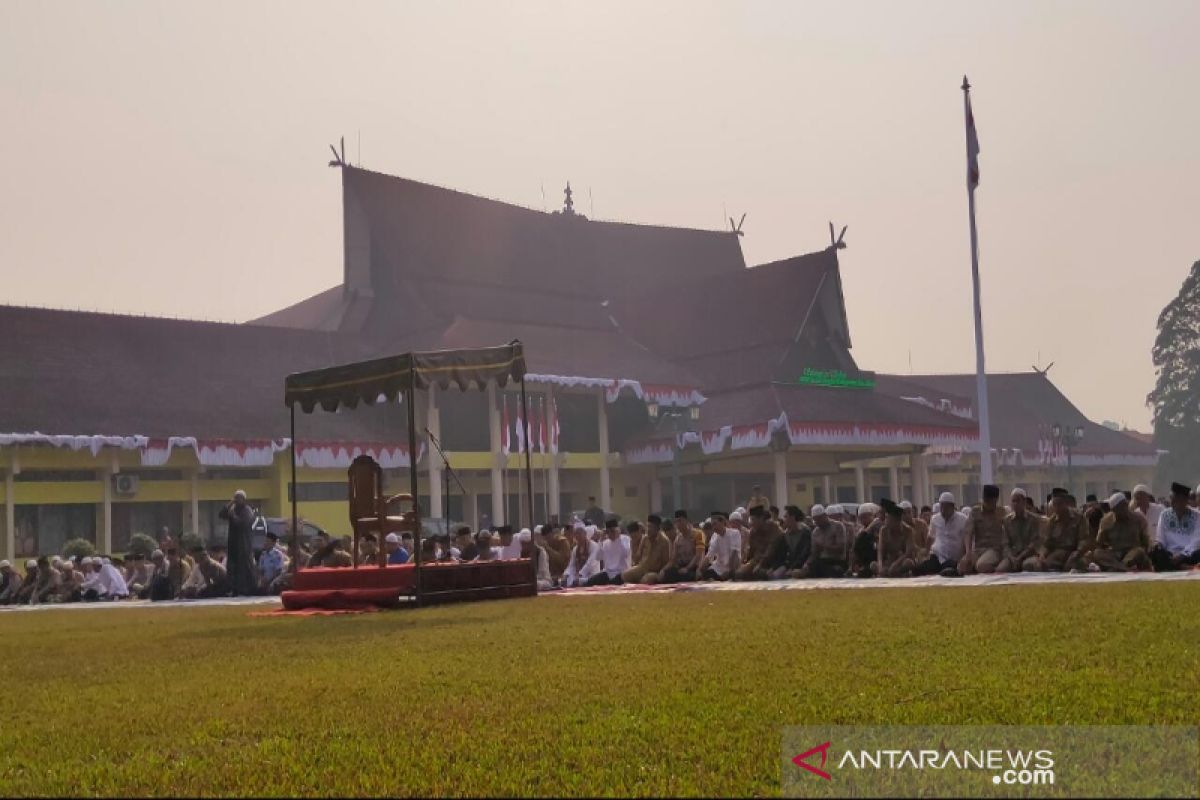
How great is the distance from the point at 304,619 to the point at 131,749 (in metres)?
7.25

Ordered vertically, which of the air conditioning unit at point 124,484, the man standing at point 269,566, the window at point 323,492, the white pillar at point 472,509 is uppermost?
the air conditioning unit at point 124,484

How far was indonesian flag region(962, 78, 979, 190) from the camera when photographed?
23.2 meters

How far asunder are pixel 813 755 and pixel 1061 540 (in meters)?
11.2

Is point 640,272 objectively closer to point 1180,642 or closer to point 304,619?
point 304,619

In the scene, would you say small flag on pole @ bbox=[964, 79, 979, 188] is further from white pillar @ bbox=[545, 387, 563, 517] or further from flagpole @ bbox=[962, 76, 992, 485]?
white pillar @ bbox=[545, 387, 563, 517]

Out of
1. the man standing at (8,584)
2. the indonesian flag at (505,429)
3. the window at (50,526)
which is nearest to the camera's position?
the man standing at (8,584)

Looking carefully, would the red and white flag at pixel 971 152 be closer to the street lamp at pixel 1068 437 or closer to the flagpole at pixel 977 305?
the flagpole at pixel 977 305

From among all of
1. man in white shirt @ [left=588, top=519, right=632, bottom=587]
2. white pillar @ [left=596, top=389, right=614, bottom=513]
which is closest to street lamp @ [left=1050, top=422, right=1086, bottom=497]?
white pillar @ [left=596, top=389, right=614, bottom=513]

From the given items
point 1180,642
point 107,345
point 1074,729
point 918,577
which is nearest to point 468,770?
point 1074,729

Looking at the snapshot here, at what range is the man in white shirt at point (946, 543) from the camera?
1527 cm

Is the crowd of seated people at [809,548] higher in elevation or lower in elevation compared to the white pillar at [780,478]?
lower

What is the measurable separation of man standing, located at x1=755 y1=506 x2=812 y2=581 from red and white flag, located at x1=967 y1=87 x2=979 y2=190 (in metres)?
9.16

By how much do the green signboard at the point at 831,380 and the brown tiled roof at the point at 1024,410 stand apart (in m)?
6.44

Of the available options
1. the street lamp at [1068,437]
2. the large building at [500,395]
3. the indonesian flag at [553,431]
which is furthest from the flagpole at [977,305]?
the street lamp at [1068,437]
